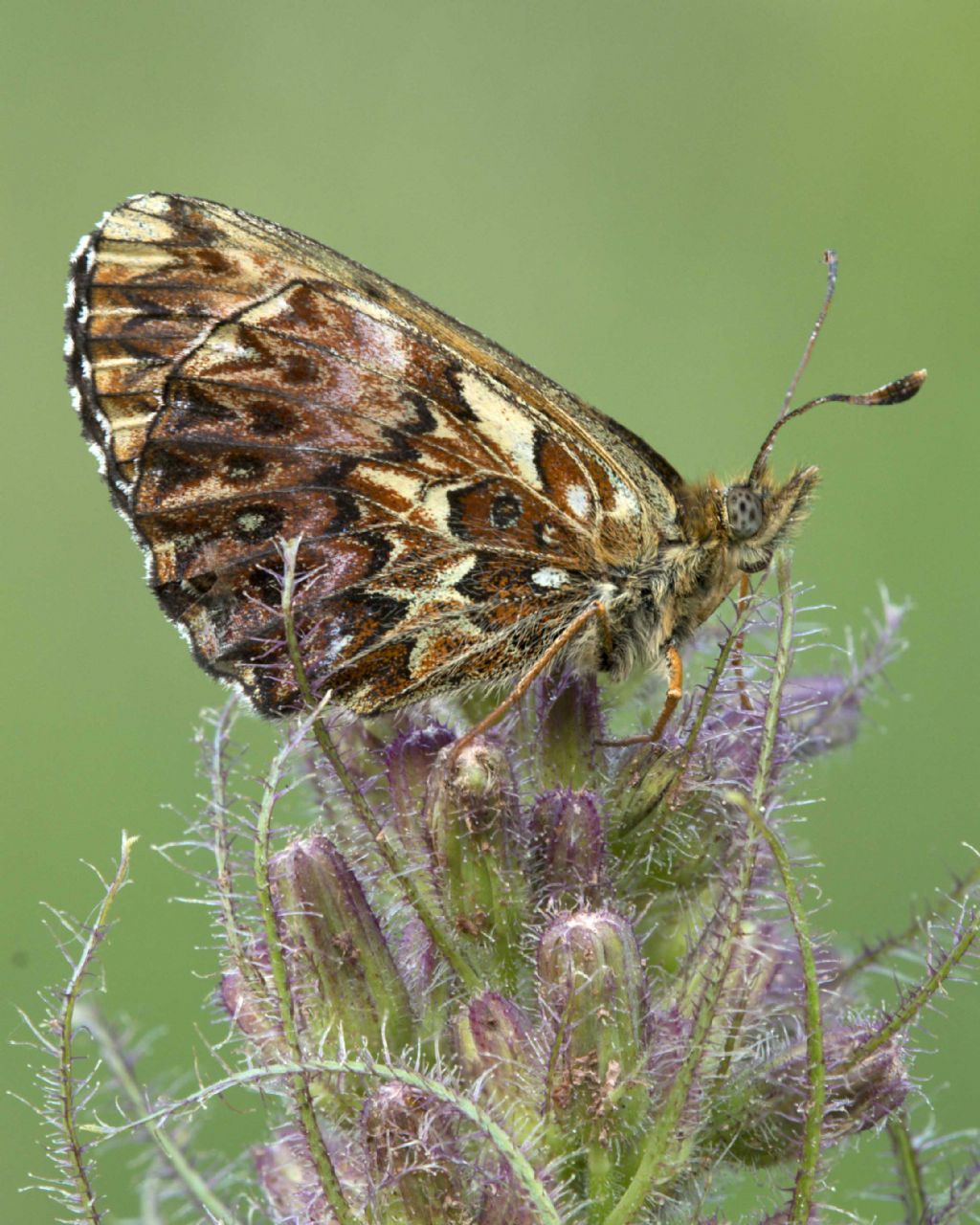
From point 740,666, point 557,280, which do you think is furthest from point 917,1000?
point 557,280

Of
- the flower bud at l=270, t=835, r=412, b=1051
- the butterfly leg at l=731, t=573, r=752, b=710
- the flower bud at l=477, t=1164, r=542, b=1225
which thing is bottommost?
the flower bud at l=477, t=1164, r=542, b=1225

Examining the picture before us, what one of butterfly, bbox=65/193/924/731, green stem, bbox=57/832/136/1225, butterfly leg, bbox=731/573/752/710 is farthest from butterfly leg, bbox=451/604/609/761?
green stem, bbox=57/832/136/1225

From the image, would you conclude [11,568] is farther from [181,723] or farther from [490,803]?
[490,803]

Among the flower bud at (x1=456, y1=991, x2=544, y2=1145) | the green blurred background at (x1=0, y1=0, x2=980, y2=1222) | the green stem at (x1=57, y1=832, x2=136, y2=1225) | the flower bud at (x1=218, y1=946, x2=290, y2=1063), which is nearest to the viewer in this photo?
the green stem at (x1=57, y1=832, x2=136, y2=1225)

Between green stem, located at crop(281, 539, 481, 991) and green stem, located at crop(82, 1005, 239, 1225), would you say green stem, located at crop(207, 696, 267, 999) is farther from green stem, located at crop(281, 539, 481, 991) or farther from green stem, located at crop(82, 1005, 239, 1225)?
green stem, located at crop(82, 1005, 239, 1225)

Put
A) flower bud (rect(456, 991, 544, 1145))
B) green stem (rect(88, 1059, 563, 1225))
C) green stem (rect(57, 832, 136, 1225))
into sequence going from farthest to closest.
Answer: flower bud (rect(456, 991, 544, 1145)), green stem (rect(57, 832, 136, 1225)), green stem (rect(88, 1059, 563, 1225))

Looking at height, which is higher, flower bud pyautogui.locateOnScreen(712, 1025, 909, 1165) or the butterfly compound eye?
the butterfly compound eye

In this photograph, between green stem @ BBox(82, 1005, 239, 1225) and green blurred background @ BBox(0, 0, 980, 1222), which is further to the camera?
green blurred background @ BBox(0, 0, 980, 1222)
